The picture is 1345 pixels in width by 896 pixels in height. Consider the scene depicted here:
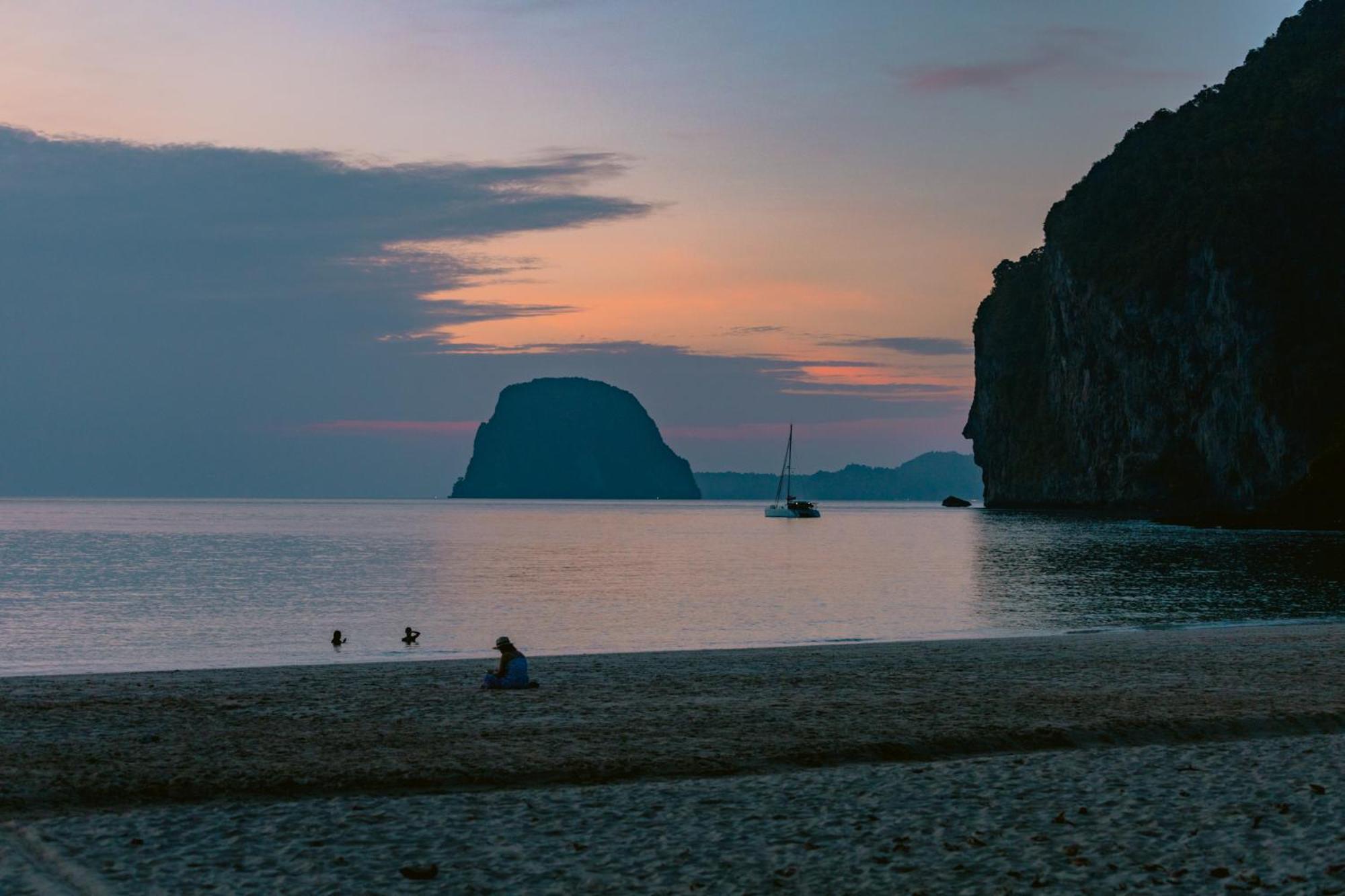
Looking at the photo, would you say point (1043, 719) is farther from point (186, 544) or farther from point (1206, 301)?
point (1206, 301)

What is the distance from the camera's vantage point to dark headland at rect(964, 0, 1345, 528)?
135375 millimetres

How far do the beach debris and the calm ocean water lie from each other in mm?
22725

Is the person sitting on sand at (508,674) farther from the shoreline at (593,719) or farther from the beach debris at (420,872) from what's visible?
the beach debris at (420,872)

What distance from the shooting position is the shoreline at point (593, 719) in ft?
44.2

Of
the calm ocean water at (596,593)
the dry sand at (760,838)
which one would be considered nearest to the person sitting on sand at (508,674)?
the dry sand at (760,838)

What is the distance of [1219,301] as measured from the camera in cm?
14525

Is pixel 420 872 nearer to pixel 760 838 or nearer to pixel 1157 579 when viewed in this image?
pixel 760 838

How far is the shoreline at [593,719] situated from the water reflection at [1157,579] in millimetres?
17960

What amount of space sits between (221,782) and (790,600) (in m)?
42.3

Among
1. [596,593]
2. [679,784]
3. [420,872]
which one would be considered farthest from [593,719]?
[596,593]

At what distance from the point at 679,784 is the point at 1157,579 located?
174 feet

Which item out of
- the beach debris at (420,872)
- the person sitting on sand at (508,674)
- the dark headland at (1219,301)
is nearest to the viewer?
the beach debris at (420,872)

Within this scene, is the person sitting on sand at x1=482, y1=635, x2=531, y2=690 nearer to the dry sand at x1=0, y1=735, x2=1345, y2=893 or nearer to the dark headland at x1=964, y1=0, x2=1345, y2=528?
the dry sand at x1=0, y1=735, x2=1345, y2=893

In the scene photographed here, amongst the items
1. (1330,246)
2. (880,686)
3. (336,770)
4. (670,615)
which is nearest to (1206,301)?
(1330,246)
